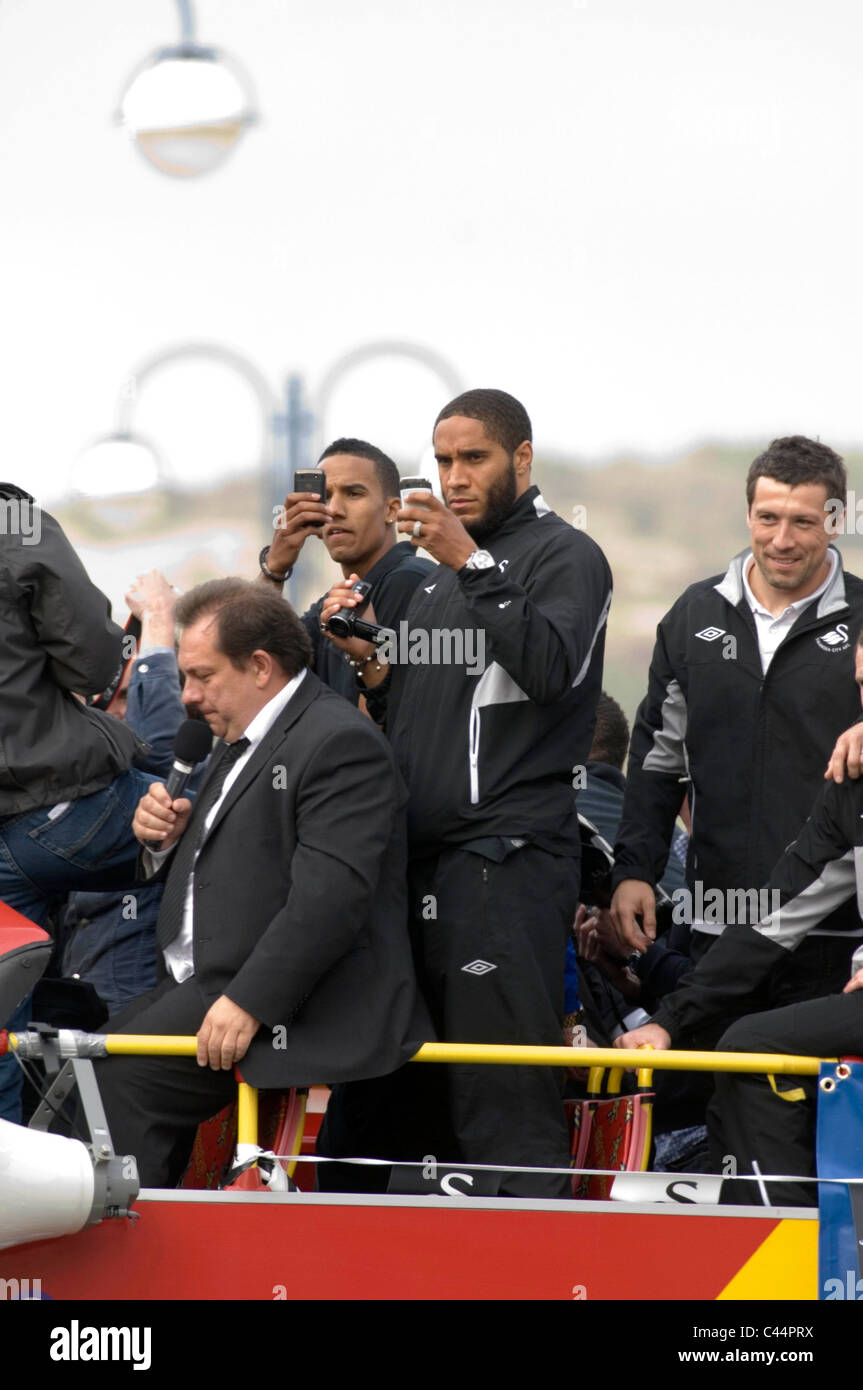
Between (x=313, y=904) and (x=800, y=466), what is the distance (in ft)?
6.48

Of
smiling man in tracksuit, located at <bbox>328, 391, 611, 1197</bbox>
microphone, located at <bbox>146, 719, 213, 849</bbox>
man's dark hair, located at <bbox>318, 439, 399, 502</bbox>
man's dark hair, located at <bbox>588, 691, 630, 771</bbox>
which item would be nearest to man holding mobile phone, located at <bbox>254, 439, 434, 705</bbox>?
man's dark hair, located at <bbox>318, 439, 399, 502</bbox>

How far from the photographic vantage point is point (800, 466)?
16.8 ft

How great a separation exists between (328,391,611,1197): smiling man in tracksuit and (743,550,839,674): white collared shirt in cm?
54

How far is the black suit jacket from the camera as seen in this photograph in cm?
426

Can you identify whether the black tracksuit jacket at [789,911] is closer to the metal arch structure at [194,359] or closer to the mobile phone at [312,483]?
the mobile phone at [312,483]

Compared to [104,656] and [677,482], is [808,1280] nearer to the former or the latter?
[104,656]

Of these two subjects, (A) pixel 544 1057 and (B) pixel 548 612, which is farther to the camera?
(B) pixel 548 612
